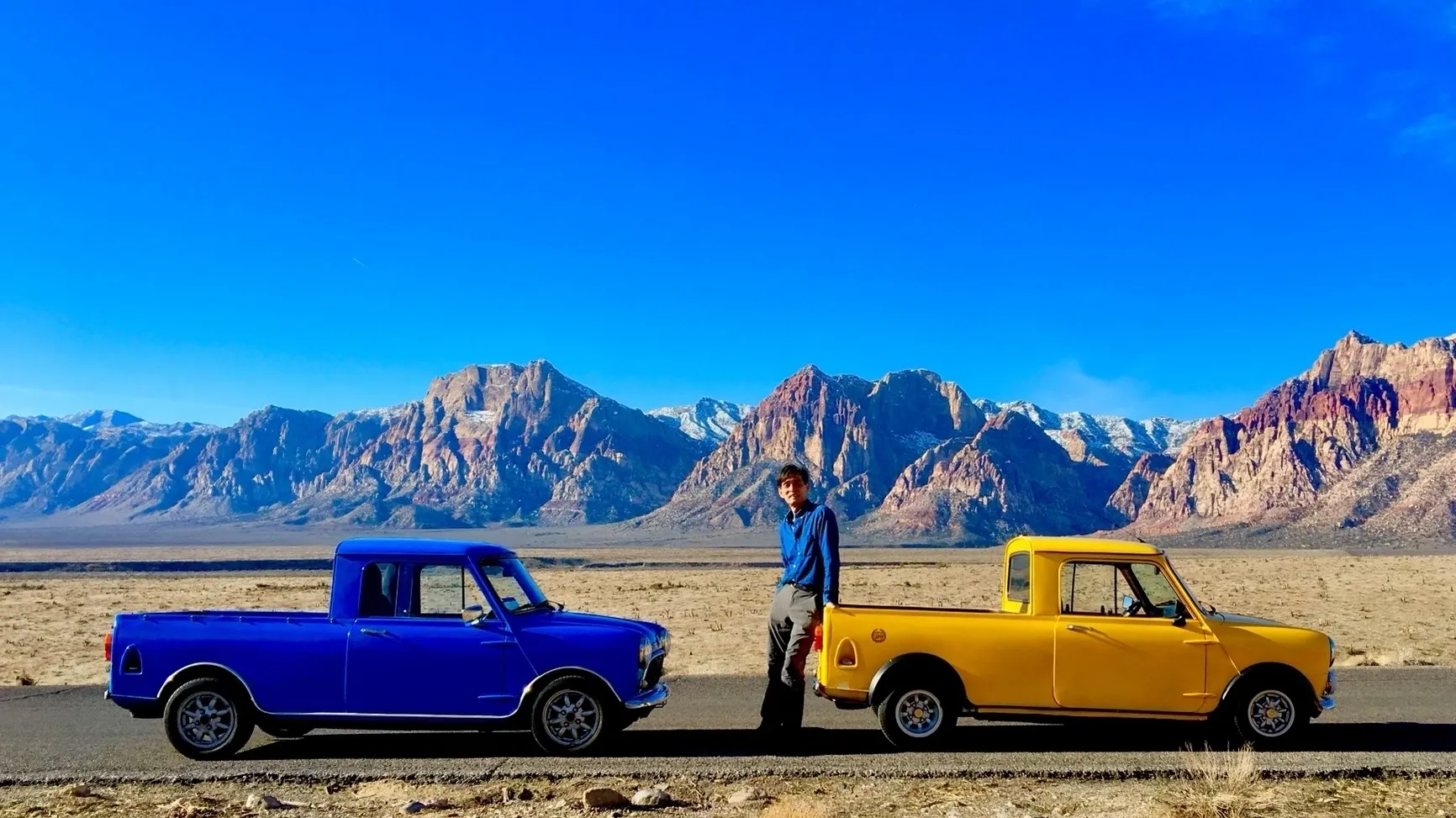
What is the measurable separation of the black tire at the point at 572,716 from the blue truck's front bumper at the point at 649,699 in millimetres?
138

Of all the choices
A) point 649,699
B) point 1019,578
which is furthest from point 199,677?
point 1019,578

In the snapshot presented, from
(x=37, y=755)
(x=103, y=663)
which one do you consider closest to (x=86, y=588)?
(x=103, y=663)

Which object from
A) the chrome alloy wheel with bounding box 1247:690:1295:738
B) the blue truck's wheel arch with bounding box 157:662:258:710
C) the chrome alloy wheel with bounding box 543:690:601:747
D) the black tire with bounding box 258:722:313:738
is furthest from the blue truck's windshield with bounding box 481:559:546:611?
the chrome alloy wheel with bounding box 1247:690:1295:738

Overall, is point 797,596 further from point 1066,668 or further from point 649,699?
point 1066,668

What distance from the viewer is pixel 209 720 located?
30.3 feet

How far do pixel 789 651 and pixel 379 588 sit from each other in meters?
3.52

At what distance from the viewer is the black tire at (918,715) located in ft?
30.9

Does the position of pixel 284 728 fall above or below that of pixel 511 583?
below

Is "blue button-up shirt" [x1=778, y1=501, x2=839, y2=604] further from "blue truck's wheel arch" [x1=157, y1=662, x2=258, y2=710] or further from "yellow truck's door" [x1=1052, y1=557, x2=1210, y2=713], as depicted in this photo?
"blue truck's wheel arch" [x1=157, y1=662, x2=258, y2=710]

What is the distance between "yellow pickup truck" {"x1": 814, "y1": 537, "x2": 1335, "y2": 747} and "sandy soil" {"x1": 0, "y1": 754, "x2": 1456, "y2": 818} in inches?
36.5

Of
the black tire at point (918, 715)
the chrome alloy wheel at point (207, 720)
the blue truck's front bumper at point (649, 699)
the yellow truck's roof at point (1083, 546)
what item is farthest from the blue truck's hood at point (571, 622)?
the yellow truck's roof at point (1083, 546)

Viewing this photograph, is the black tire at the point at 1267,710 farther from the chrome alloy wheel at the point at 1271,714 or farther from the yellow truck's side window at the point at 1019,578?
the yellow truck's side window at the point at 1019,578

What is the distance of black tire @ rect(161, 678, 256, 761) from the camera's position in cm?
914

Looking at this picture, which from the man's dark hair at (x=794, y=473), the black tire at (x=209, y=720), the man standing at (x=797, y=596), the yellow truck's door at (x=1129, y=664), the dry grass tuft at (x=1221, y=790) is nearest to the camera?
the dry grass tuft at (x=1221, y=790)
